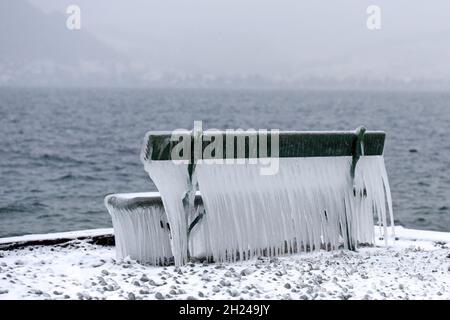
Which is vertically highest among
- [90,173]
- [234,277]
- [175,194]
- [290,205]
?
[175,194]

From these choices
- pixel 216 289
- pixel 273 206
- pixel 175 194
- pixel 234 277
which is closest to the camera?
pixel 216 289

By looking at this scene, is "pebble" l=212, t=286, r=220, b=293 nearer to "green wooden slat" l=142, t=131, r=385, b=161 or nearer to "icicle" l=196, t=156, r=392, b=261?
"icicle" l=196, t=156, r=392, b=261

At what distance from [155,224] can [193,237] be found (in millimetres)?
402

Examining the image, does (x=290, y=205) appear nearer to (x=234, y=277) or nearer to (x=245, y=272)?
(x=245, y=272)

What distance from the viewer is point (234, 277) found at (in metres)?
6.28

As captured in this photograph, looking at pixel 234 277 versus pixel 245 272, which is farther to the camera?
pixel 245 272

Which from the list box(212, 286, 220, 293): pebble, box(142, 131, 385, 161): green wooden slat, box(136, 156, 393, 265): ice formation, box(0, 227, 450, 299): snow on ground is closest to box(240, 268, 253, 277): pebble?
box(0, 227, 450, 299): snow on ground

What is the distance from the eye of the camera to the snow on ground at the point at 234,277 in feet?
18.8

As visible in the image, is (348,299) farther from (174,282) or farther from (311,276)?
(174,282)

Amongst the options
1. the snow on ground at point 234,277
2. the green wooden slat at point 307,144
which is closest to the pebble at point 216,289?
the snow on ground at point 234,277

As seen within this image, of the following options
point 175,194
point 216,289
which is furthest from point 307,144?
point 216,289

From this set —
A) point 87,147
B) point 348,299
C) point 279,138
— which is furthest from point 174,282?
point 87,147

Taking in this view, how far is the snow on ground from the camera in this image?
5.72 metres

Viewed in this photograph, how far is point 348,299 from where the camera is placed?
→ 5.62m
